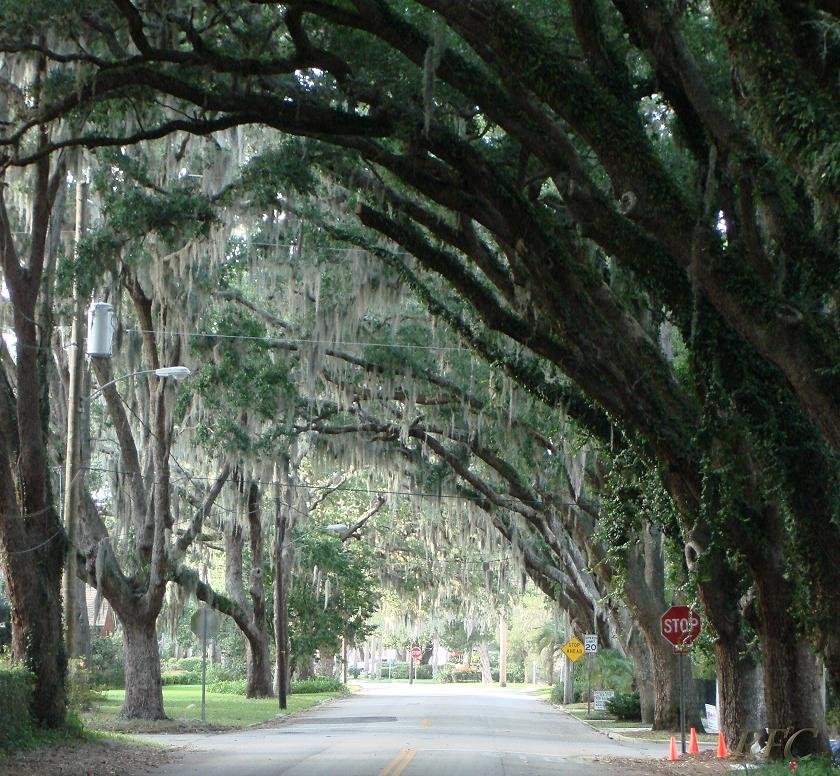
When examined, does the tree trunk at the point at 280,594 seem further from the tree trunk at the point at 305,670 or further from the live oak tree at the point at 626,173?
the live oak tree at the point at 626,173

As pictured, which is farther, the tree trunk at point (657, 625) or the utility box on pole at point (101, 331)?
the tree trunk at point (657, 625)

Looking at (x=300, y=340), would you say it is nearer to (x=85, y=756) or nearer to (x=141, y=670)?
(x=141, y=670)

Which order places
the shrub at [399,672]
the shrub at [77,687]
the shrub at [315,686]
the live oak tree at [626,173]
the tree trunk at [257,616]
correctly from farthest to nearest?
the shrub at [399,672] → the shrub at [315,686] → the tree trunk at [257,616] → the shrub at [77,687] → the live oak tree at [626,173]

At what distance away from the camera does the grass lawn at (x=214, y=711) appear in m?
22.7

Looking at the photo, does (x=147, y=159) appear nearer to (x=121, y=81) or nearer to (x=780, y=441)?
(x=121, y=81)

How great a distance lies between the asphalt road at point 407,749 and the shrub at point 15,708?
2.05 metres

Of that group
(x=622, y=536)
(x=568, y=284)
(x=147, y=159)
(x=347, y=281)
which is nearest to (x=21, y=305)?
(x=147, y=159)

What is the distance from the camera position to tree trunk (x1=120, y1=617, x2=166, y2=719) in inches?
906

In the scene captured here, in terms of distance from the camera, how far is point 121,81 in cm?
1104

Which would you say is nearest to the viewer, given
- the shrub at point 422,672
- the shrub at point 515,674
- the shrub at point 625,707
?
the shrub at point 625,707

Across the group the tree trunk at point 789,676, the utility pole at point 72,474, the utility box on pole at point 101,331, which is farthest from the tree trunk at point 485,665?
the tree trunk at point 789,676

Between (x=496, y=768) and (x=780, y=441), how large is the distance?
5.85 m

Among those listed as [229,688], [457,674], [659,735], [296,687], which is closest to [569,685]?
[296,687]

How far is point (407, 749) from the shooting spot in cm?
1797
